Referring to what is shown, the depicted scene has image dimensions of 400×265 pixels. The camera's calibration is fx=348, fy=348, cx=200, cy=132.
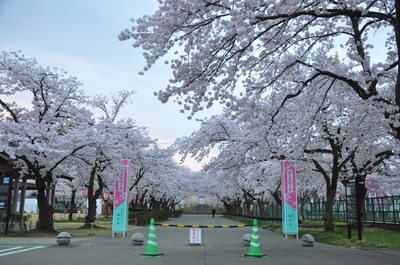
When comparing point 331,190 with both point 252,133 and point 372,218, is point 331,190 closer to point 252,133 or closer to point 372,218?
point 252,133

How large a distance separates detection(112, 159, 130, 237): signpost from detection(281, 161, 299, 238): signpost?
728cm

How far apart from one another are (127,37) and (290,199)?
10860mm

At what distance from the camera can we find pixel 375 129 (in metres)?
10.9

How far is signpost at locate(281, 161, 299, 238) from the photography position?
1571 centimetres

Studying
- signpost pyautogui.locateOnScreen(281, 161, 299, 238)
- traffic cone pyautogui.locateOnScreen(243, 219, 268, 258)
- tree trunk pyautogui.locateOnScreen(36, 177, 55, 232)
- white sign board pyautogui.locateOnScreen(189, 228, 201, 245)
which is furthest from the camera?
tree trunk pyautogui.locateOnScreen(36, 177, 55, 232)

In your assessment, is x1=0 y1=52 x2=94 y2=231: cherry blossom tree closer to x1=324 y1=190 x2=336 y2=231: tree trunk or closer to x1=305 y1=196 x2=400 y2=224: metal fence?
x1=324 y1=190 x2=336 y2=231: tree trunk

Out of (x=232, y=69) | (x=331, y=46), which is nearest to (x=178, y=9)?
(x=232, y=69)

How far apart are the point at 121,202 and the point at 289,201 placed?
7.76 m

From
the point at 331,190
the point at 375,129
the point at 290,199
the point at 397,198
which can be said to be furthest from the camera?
the point at 397,198

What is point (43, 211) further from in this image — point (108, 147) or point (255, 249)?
point (255, 249)

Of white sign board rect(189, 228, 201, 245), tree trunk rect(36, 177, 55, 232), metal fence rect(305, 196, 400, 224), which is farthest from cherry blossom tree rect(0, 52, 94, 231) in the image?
metal fence rect(305, 196, 400, 224)

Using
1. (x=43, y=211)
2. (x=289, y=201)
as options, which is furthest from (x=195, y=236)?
(x=43, y=211)

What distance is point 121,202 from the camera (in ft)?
53.1

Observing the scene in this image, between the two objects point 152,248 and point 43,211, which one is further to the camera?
point 43,211
